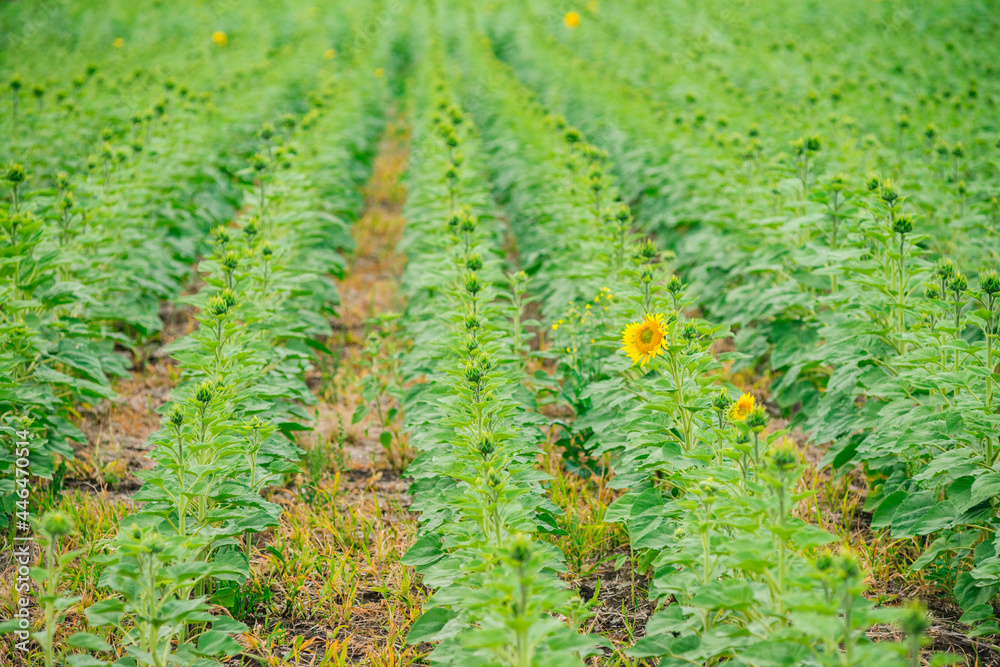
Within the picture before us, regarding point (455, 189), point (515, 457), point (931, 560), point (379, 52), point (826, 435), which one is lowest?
point (931, 560)

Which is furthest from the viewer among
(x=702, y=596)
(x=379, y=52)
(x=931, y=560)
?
(x=379, y=52)

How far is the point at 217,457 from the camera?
2707 mm

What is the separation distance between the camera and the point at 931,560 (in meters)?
2.96

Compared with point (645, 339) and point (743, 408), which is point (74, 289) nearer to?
point (645, 339)

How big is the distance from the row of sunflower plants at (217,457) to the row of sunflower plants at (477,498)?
24.7 inches

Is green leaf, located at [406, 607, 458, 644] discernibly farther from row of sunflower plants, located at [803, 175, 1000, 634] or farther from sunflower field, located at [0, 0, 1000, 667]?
row of sunflower plants, located at [803, 175, 1000, 634]

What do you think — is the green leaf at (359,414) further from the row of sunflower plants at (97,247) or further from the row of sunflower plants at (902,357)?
the row of sunflower plants at (902,357)

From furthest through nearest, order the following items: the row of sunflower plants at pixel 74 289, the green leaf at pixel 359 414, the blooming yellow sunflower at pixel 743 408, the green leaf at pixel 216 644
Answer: the green leaf at pixel 359 414, the row of sunflower plants at pixel 74 289, the blooming yellow sunflower at pixel 743 408, the green leaf at pixel 216 644

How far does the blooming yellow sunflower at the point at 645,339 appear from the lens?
119 inches

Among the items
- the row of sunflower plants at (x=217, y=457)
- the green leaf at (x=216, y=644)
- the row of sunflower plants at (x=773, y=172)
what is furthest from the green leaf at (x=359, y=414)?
the row of sunflower plants at (x=773, y=172)

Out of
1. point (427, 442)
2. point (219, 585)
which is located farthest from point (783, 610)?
point (219, 585)

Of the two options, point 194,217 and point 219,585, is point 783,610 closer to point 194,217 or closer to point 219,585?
point 219,585

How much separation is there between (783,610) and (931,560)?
1.32 m

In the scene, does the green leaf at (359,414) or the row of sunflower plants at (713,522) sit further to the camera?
the green leaf at (359,414)
